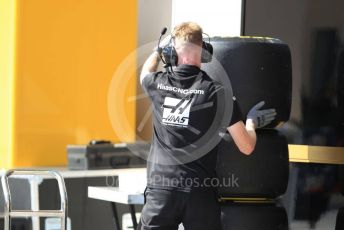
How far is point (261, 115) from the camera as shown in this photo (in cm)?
411

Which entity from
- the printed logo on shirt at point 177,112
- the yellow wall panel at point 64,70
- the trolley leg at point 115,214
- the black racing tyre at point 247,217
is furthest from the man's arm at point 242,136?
the yellow wall panel at point 64,70

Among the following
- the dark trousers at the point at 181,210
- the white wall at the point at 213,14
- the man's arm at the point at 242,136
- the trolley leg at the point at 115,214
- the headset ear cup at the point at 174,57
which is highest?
the white wall at the point at 213,14

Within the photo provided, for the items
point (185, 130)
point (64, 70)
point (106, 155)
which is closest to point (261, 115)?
point (185, 130)

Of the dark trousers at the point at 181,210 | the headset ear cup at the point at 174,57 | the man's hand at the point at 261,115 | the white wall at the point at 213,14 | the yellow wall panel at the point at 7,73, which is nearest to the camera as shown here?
the dark trousers at the point at 181,210

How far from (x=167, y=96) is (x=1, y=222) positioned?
1.69m

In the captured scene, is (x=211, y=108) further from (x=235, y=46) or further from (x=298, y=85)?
(x=298, y=85)

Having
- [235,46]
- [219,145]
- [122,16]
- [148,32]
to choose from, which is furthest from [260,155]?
[148,32]

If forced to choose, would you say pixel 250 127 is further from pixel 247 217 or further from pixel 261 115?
pixel 247 217

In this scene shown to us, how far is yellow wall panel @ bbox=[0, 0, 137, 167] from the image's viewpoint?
16.8 feet

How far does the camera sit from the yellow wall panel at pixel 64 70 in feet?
16.8

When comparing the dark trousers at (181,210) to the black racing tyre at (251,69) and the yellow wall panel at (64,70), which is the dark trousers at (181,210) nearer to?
the black racing tyre at (251,69)

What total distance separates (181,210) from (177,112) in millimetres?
443

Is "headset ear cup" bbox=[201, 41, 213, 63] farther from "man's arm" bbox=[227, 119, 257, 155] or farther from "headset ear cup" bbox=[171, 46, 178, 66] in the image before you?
"man's arm" bbox=[227, 119, 257, 155]

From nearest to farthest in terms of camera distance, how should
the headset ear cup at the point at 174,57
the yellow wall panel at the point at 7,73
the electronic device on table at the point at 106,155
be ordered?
the headset ear cup at the point at 174,57
the yellow wall panel at the point at 7,73
the electronic device on table at the point at 106,155
